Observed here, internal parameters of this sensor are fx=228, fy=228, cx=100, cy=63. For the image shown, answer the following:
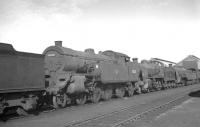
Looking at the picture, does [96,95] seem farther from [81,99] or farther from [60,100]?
[60,100]

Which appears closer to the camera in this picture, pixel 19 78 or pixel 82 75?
pixel 19 78

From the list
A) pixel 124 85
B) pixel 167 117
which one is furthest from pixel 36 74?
pixel 124 85

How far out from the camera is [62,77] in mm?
12703

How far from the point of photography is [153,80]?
25828mm

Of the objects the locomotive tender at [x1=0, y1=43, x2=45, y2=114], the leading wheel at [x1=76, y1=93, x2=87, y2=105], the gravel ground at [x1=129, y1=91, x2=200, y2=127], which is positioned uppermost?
the locomotive tender at [x1=0, y1=43, x2=45, y2=114]

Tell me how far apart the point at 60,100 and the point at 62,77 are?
49.9 inches

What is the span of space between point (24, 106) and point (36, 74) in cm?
157

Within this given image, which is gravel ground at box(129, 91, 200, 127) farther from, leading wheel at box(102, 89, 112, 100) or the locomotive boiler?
leading wheel at box(102, 89, 112, 100)

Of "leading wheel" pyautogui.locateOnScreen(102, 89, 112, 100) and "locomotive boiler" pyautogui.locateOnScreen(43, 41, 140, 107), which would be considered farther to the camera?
"leading wheel" pyautogui.locateOnScreen(102, 89, 112, 100)

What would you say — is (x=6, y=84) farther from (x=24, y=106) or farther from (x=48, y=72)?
(x=48, y=72)

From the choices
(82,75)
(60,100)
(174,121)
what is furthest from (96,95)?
(174,121)

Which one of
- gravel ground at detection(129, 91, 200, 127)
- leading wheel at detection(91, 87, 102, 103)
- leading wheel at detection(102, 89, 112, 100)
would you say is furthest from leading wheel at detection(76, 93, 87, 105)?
gravel ground at detection(129, 91, 200, 127)

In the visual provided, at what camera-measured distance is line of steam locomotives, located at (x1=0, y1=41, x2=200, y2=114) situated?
30.6 ft

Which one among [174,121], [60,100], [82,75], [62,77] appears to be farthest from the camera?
[82,75]
